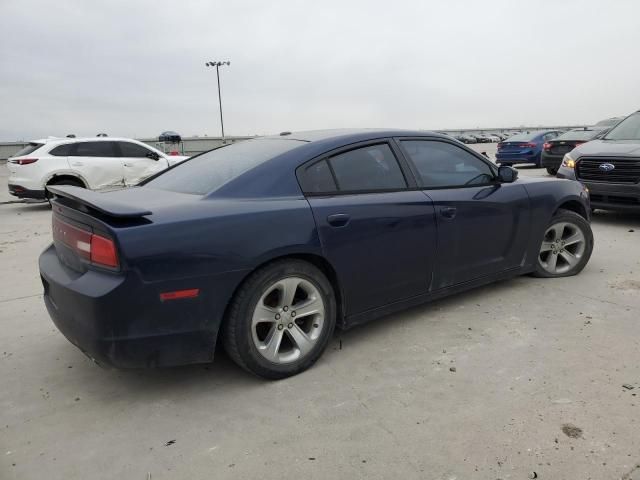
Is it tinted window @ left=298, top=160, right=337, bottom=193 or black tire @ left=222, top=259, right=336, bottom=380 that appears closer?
black tire @ left=222, top=259, right=336, bottom=380

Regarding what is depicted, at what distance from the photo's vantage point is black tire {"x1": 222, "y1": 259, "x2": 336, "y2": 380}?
2.66 m

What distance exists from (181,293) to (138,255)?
0.29 meters

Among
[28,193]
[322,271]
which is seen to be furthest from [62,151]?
[322,271]

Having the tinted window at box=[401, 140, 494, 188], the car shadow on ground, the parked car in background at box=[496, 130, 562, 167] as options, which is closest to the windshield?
the car shadow on ground

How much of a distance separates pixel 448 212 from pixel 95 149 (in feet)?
31.9

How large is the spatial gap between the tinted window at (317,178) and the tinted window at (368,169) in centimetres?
6

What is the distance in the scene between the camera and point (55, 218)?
3027 millimetres

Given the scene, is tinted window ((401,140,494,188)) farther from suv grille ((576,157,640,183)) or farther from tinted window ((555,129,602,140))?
tinted window ((555,129,602,140))

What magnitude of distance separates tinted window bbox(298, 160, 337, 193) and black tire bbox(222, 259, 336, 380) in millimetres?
476

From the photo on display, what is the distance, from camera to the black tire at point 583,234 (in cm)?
448

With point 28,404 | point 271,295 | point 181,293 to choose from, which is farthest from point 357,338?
point 28,404

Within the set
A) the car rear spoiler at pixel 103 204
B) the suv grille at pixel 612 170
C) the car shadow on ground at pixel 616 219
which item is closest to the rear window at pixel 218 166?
the car rear spoiler at pixel 103 204

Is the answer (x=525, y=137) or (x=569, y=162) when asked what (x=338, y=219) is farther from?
(x=525, y=137)

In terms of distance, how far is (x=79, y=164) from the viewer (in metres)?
10.7
